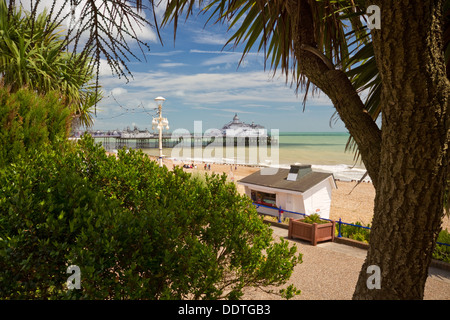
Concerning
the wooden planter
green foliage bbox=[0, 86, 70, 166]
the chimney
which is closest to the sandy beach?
the chimney

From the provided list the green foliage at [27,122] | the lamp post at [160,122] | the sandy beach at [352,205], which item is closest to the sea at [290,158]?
the sandy beach at [352,205]

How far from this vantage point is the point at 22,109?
16.0 ft

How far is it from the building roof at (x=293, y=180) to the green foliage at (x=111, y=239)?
1279 cm

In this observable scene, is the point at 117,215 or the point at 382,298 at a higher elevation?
the point at 117,215

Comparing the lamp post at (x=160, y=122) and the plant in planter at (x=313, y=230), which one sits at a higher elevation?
the lamp post at (x=160, y=122)

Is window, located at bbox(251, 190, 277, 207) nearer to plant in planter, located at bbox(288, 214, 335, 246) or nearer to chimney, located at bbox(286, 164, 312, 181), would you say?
chimney, located at bbox(286, 164, 312, 181)

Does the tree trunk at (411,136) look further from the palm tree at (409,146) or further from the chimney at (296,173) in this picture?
the chimney at (296,173)

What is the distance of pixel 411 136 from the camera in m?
1.96

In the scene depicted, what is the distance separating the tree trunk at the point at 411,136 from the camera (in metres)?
1.93

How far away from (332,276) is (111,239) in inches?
286

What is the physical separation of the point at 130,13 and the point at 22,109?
422 cm

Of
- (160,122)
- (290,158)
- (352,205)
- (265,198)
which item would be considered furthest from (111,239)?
(290,158)

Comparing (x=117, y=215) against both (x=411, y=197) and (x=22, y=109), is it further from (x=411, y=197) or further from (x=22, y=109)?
(x=22, y=109)

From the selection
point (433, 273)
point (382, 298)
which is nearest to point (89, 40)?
point (382, 298)
